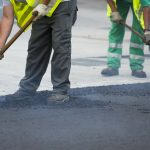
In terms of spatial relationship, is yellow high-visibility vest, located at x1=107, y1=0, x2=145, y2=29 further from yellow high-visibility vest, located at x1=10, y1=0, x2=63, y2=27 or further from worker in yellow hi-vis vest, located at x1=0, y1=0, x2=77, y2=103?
yellow high-visibility vest, located at x1=10, y1=0, x2=63, y2=27

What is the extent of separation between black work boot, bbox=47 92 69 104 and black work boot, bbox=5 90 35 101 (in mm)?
260

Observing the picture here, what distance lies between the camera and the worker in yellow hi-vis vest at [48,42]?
8352mm

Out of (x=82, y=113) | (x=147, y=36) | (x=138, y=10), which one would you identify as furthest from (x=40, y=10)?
(x=138, y=10)

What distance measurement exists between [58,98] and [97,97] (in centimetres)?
54

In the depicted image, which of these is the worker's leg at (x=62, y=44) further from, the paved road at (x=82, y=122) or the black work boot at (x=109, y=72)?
the black work boot at (x=109, y=72)

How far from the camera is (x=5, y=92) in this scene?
895 cm

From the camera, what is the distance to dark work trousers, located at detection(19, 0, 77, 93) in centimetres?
841

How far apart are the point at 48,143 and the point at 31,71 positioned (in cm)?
235

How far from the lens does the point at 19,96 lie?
8.62m

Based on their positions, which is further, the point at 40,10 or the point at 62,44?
the point at 62,44

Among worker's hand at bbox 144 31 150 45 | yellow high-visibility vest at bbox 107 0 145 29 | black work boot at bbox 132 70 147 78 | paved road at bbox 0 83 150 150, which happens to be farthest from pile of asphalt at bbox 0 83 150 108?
yellow high-visibility vest at bbox 107 0 145 29

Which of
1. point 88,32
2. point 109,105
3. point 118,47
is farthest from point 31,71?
point 88,32

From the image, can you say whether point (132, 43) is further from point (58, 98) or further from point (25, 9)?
point (25, 9)

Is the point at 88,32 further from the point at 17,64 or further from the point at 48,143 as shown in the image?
the point at 48,143
